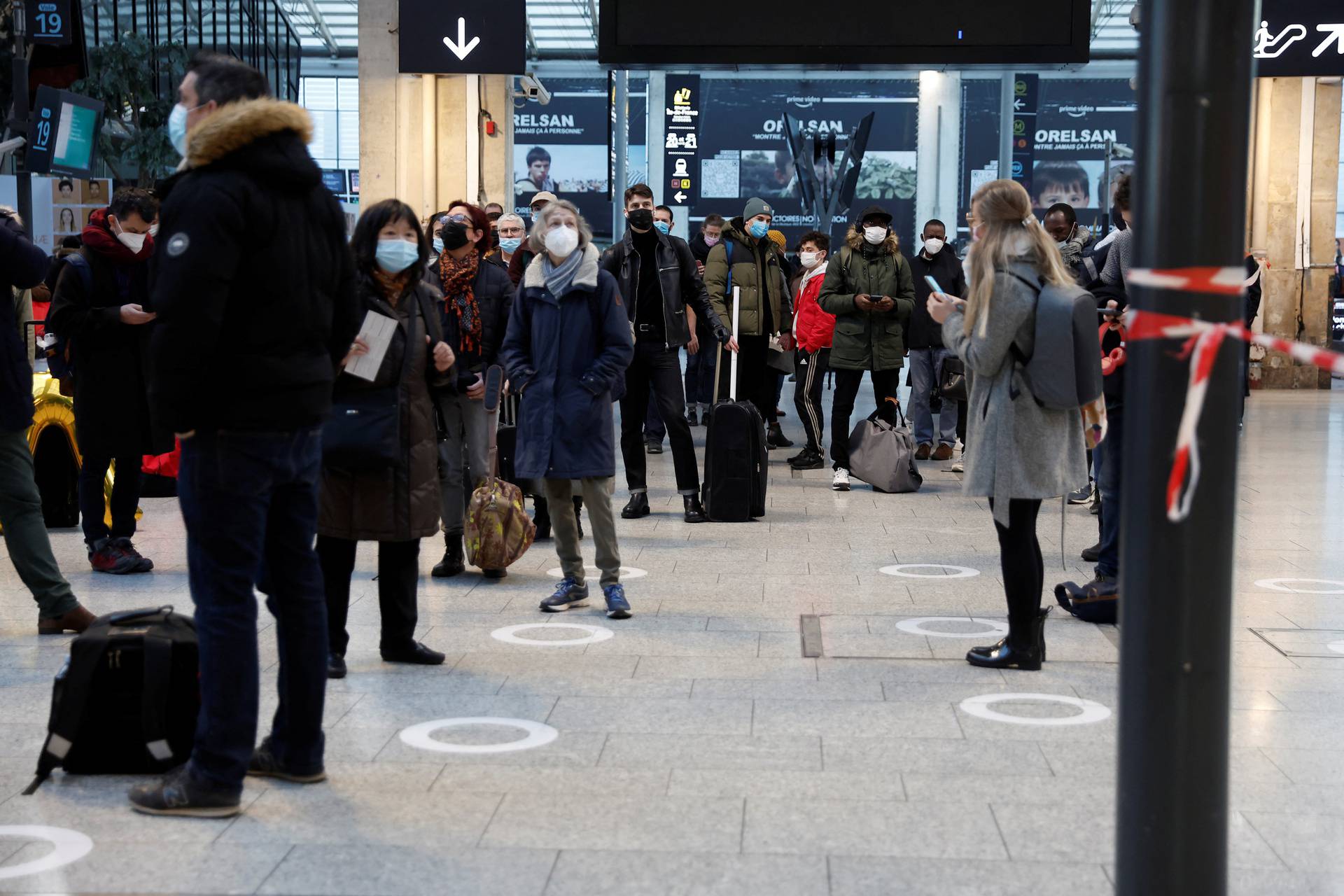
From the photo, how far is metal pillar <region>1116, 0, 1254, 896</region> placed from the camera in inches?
82.5

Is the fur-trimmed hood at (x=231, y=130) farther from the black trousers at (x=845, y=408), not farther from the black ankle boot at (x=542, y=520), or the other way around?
the black trousers at (x=845, y=408)

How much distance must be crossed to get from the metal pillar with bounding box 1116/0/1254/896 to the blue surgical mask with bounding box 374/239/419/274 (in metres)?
3.06

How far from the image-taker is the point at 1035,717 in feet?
14.7

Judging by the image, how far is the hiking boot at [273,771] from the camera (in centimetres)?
379

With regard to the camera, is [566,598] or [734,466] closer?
[566,598]

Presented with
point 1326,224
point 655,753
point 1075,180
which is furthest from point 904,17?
point 1075,180

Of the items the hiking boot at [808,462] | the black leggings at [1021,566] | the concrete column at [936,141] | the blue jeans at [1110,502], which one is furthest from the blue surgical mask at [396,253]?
the concrete column at [936,141]

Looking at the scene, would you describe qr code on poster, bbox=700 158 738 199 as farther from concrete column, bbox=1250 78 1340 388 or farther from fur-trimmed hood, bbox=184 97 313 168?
fur-trimmed hood, bbox=184 97 313 168

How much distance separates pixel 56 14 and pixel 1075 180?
3136 centimetres

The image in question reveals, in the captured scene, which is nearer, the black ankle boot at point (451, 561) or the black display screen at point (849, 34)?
the black ankle boot at point (451, 561)

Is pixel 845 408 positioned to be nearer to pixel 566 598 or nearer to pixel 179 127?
pixel 566 598

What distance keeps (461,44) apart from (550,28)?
27587mm

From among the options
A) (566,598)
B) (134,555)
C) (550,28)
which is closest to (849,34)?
(566,598)

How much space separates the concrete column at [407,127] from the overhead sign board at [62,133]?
258 centimetres
